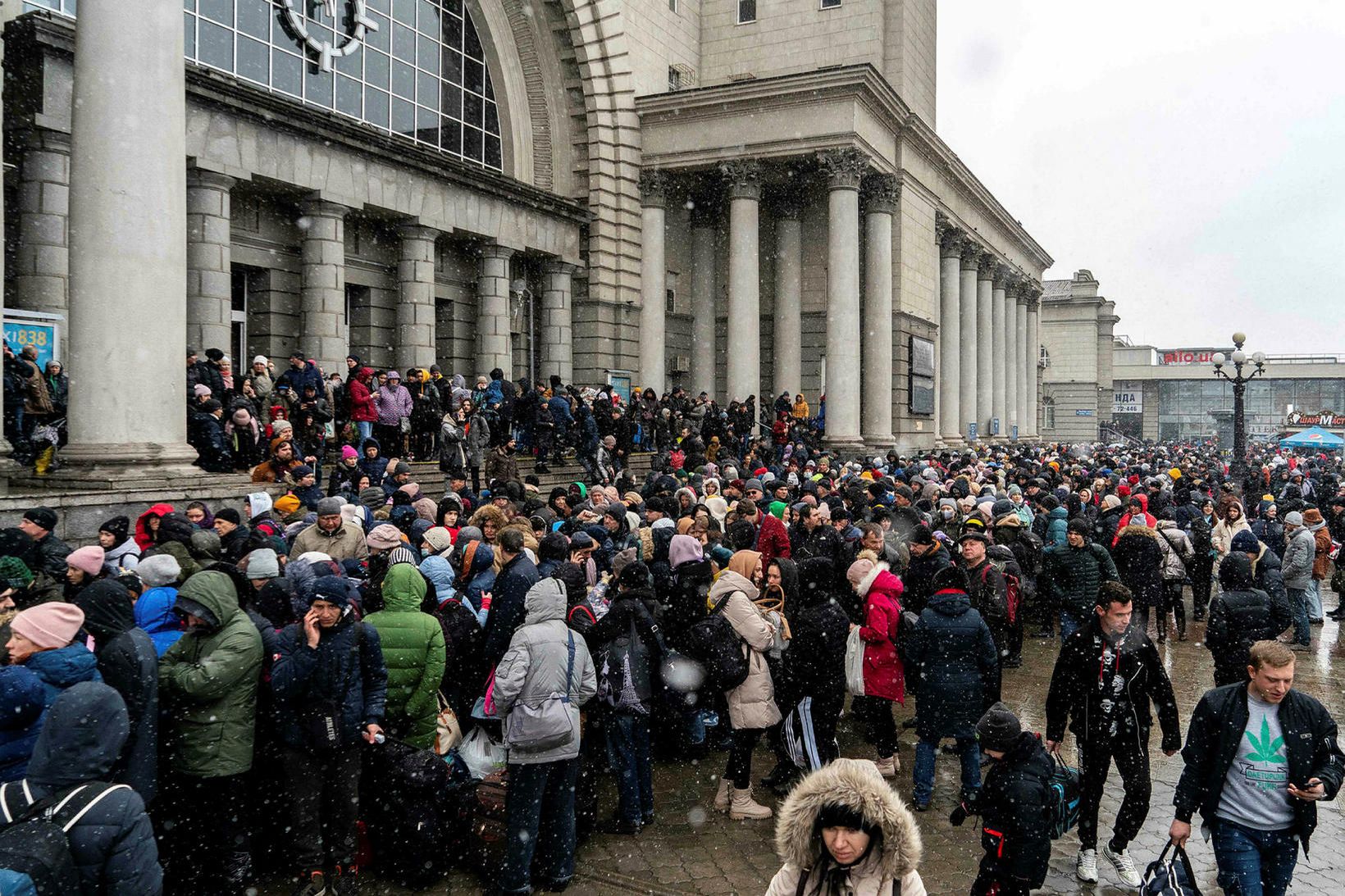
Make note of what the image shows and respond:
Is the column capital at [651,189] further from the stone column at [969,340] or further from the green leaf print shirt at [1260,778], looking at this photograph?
the green leaf print shirt at [1260,778]

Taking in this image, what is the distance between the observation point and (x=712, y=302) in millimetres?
31141

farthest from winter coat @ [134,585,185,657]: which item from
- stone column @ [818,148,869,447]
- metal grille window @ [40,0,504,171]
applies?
stone column @ [818,148,869,447]

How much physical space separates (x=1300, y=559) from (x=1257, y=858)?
8.98 metres

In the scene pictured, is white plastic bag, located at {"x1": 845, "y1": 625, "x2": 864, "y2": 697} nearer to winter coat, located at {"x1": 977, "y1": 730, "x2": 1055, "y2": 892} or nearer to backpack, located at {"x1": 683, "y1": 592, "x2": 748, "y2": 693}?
backpack, located at {"x1": 683, "y1": 592, "x2": 748, "y2": 693}

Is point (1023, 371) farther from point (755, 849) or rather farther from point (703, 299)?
point (755, 849)

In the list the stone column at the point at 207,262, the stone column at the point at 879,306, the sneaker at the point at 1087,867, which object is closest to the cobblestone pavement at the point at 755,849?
the sneaker at the point at 1087,867

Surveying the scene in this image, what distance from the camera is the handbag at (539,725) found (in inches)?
210

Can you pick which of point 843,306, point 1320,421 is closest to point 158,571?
point 843,306

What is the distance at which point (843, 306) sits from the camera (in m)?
26.8

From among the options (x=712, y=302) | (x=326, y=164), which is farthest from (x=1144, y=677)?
(x=712, y=302)

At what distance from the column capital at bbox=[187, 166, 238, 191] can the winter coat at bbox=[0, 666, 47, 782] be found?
50.1 ft

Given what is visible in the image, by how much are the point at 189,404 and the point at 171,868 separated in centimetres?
868

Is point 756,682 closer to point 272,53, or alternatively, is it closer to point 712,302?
point 272,53

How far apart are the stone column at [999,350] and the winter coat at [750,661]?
133 feet
